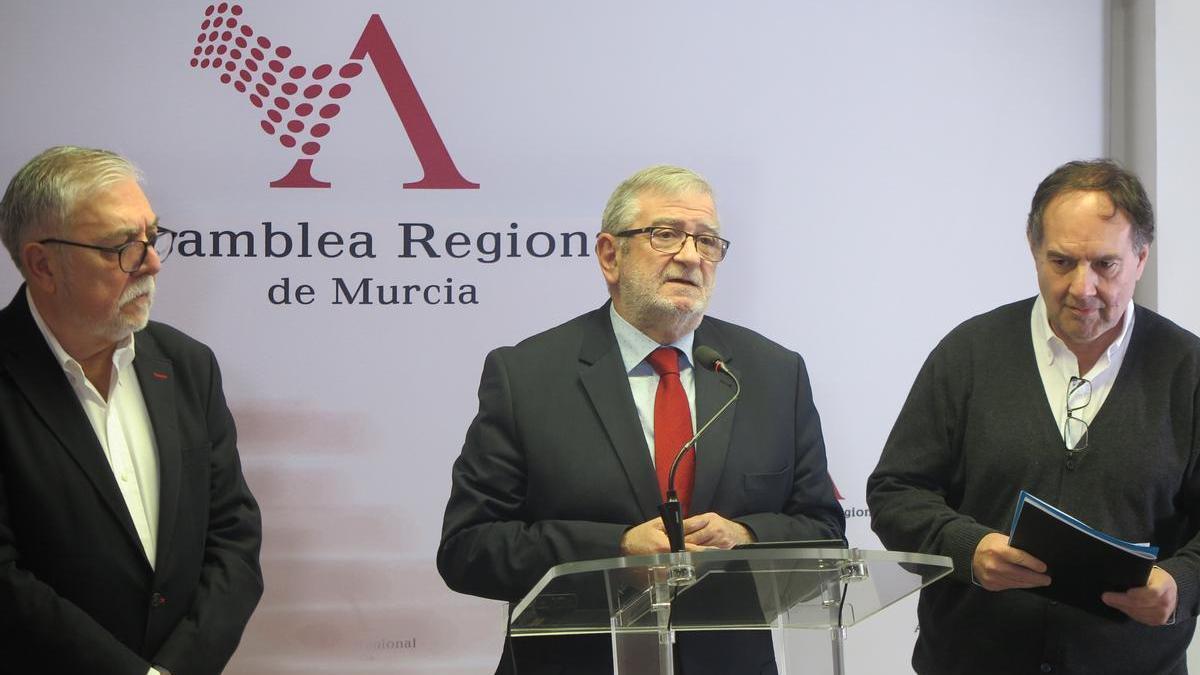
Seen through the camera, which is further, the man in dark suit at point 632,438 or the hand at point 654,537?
the man in dark suit at point 632,438

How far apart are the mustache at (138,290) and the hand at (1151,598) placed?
2251 mm

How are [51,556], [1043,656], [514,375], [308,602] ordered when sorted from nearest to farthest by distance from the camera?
[51,556] < [1043,656] < [514,375] < [308,602]

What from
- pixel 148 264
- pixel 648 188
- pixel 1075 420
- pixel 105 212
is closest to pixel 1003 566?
pixel 1075 420

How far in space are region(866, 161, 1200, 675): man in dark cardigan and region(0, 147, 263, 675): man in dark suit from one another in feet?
5.46

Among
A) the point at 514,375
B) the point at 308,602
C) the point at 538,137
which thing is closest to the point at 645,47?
the point at 538,137

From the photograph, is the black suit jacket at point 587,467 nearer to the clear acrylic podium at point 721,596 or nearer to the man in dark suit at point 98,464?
the clear acrylic podium at point 721,596

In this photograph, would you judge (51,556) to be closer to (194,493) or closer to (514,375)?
(194,493)

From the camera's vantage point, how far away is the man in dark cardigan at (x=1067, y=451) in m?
3.29

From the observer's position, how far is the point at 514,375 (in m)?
3.53

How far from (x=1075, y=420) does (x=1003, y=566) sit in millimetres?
488

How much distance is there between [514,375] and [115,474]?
3.19ft

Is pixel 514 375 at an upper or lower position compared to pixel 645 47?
lower

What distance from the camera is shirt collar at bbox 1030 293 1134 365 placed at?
345cm

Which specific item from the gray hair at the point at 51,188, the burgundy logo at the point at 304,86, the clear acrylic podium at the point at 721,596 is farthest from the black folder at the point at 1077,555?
the burgundy logo at the point at 304,86
